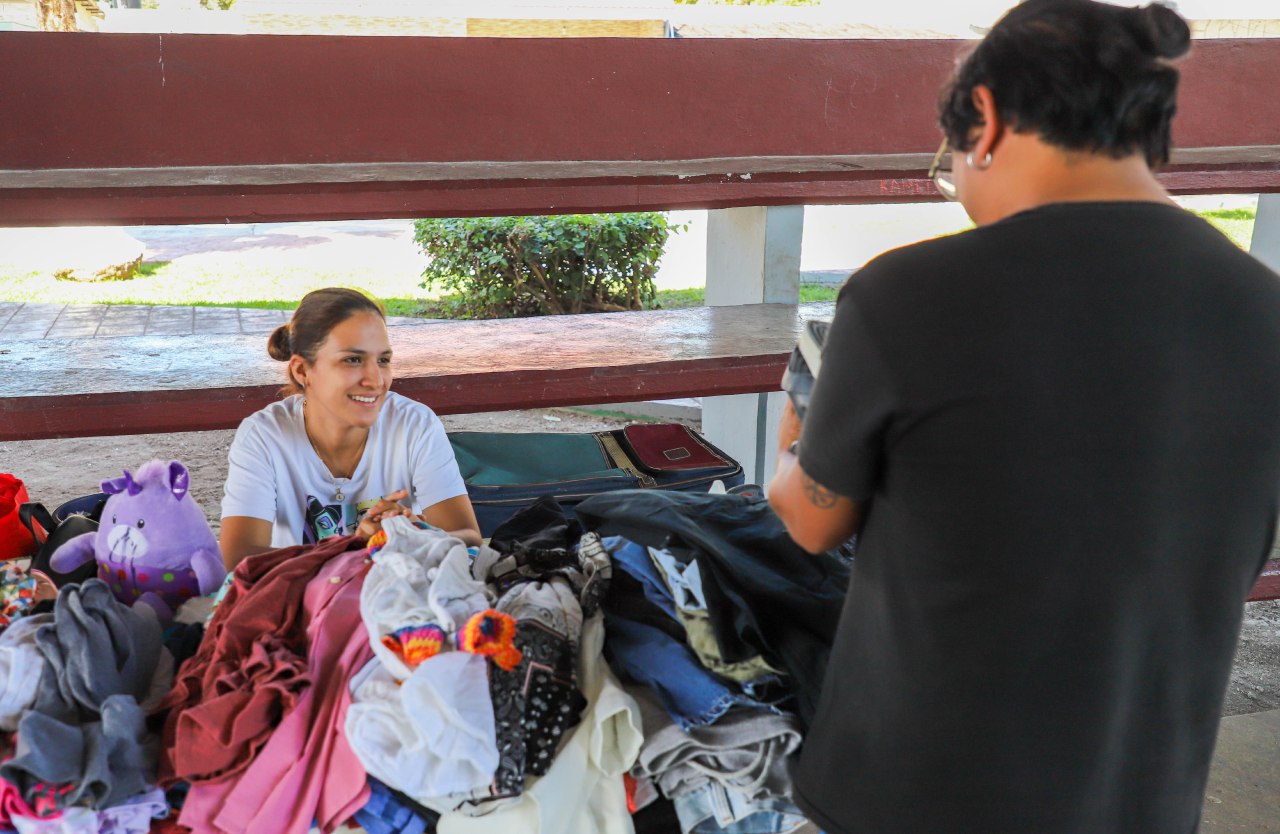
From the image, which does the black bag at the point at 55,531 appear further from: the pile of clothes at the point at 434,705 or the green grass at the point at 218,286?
the green grass at the point at 218,286

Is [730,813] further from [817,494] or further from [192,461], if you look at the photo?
[192,461]

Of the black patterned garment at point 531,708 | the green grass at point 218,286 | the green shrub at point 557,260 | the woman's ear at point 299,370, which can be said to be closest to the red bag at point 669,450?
the woman's ear at point 299,370

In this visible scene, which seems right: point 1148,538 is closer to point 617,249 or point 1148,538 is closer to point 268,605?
point 268,605

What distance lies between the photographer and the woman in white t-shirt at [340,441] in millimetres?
2367

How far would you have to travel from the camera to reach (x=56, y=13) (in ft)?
26.4

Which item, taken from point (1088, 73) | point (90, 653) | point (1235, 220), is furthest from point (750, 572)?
point (1235, 220)

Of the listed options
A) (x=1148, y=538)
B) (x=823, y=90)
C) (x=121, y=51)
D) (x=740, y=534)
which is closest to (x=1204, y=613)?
(x=1148, y=538)

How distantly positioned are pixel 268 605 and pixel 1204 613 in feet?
4.25

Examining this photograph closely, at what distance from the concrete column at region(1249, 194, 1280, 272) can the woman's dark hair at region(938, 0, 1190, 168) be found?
3.55m

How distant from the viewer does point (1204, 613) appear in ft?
3.73

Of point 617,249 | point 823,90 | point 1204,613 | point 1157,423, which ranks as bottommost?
point 617,249

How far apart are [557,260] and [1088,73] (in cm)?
637

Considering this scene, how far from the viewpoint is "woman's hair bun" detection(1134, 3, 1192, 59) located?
40.8 inches

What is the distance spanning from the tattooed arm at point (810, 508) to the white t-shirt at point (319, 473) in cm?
139
